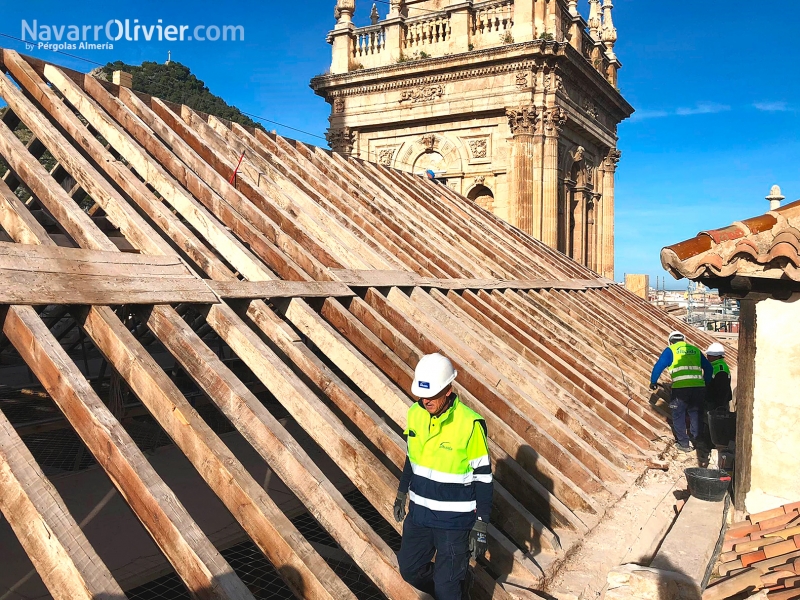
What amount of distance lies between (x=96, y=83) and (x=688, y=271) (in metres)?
6.70

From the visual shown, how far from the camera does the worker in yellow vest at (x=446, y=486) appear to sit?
3.44 meters

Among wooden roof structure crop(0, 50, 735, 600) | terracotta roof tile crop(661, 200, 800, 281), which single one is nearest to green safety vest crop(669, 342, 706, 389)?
wooden roof structure crop(0, 50, 735, 600)

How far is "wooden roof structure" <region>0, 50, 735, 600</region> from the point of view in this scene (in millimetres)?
3373

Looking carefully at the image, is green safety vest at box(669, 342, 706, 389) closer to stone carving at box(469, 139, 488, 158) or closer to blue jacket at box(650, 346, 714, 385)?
blue jacket at box(650, 346, 714, 385)

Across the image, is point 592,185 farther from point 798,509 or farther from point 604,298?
point 798,509

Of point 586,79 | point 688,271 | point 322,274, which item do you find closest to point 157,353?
point 322,274

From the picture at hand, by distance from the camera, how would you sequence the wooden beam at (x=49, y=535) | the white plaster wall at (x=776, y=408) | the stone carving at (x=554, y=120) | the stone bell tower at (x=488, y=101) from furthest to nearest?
the stone bell tower at (x=488, y=101), the stone carving at (x=554, y=120), the white plaster wall at (x=776, y=408), the wooden beam at (x=49, y=535)

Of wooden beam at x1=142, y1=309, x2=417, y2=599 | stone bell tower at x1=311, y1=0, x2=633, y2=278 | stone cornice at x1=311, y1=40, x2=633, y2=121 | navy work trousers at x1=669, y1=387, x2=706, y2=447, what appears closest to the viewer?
wooden beam at x1=142, y1=309, x2=417, y2=599

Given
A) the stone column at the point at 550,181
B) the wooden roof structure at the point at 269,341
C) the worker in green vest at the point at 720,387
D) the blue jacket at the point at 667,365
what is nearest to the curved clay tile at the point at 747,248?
the wooden roof structure at the point at 269,341

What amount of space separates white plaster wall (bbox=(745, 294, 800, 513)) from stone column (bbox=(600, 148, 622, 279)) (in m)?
16.8

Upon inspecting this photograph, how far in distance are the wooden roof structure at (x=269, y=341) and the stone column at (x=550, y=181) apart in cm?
731

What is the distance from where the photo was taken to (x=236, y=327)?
4.60m

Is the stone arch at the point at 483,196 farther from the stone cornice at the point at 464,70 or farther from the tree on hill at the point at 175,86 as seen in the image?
the tree on hill at the point at 175,86

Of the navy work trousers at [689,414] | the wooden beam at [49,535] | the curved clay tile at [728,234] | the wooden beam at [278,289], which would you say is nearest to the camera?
the wooden beam at [49,535]
